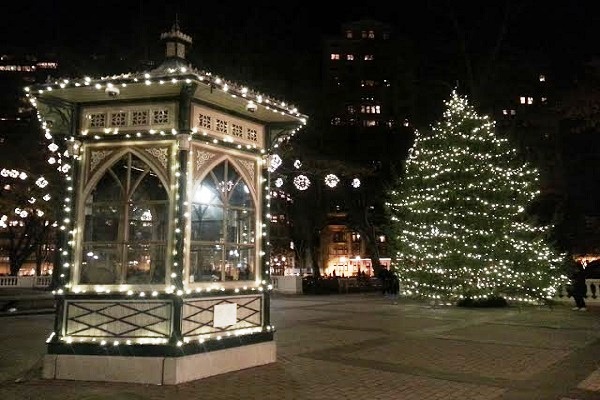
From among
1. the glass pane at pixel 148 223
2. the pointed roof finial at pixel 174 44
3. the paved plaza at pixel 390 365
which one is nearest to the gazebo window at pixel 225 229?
the glass pane at pixel 148 223

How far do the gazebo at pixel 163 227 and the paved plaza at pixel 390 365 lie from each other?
523 mm

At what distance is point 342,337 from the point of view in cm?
1303

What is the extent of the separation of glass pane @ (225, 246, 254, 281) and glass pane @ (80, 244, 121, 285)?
6.43 ft

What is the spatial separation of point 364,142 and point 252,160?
26.8 m

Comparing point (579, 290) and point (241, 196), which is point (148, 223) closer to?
point (241, 196)

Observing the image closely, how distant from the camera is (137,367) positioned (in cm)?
827

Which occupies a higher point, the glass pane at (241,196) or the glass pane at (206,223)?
the glass pane at (241,196)

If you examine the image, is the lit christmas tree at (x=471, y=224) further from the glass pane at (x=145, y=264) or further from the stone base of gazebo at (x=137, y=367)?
the stone base of gazebo at (x=137, y=367)

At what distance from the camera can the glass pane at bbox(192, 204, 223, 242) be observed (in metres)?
11.1

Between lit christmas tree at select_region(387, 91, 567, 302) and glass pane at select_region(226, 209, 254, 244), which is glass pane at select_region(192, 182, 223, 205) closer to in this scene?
glass pane at select_region(226, 209, 254, 244)

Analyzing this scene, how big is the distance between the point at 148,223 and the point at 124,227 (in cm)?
192

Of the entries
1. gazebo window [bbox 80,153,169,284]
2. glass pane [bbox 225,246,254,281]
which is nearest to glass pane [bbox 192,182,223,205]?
gazebo window [bbox 80,153,169,284]

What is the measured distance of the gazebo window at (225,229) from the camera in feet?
31.3

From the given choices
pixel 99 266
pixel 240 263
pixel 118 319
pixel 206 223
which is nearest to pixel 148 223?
pixel 206 223
